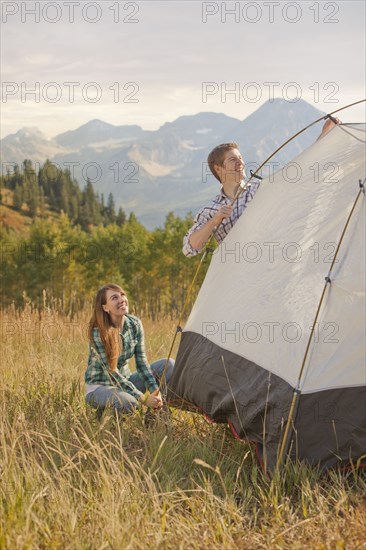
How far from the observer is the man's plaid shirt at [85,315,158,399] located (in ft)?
17.6

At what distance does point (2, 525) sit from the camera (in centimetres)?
332

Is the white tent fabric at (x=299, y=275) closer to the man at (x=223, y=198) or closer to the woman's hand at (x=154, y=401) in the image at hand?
the man at (x=223, y=198)

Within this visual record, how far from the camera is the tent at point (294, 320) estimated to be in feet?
12.7

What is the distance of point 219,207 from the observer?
515 centimetres

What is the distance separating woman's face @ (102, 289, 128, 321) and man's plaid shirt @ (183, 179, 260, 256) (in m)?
0.68

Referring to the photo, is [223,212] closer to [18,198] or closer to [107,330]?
[107,330]

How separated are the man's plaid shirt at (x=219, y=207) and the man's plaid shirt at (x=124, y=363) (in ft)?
2.89

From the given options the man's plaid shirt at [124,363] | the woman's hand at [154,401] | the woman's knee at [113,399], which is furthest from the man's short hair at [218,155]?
the woman's knee at [113,399]

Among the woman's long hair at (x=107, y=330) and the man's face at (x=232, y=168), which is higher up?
the man's face at (x=232, y=168)

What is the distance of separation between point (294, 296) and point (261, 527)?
1.37 m

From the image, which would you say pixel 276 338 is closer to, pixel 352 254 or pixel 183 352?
pixel 352 254

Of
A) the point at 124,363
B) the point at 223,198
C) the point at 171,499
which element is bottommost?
the point at 171,499

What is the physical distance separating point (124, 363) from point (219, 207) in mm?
1537

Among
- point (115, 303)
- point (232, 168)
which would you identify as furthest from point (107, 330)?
point (232, 168)
